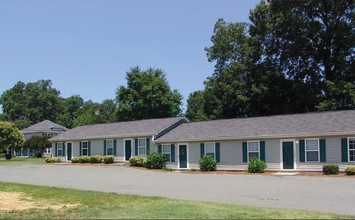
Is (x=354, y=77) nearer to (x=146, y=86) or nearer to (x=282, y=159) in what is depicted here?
(x=282, y=159)

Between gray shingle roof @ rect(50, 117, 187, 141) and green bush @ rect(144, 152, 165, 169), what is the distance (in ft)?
10.6

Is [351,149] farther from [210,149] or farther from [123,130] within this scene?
[123,130]

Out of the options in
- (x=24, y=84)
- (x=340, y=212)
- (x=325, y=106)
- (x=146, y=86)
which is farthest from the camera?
(x=24, y=84)

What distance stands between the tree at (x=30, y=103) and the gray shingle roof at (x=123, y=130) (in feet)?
194

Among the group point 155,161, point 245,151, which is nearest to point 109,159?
point 155,161

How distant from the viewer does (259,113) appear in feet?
156

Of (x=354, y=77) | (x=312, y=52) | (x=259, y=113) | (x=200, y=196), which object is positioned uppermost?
(x=312, y=52)

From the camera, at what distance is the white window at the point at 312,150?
2873cm

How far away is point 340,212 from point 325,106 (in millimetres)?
31176

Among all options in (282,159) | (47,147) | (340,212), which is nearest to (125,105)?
(47,147)

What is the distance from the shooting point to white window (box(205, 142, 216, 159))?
109 feet

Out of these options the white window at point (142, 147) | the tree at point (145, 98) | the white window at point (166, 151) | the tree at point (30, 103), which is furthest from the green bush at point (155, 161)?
the tree at point (30, 103)

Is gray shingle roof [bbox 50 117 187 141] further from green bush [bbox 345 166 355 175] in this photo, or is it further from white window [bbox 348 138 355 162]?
green bush [bbox 345 166 355 175]

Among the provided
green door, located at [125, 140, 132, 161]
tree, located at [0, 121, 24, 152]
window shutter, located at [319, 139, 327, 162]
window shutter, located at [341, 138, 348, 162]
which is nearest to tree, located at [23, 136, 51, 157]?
tree, located at [0, 121, 24, 152]
